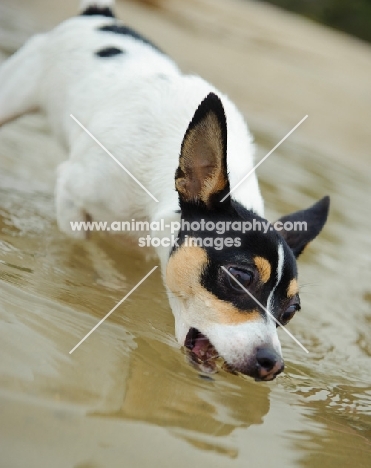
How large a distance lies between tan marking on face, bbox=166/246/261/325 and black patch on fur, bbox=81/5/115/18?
337 centimetres

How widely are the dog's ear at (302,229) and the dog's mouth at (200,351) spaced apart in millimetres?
937

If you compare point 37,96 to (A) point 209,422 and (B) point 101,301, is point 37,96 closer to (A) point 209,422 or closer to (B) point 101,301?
(B) point 101,301

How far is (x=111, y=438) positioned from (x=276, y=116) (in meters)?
12.1

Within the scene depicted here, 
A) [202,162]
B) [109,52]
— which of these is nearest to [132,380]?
[202,162]

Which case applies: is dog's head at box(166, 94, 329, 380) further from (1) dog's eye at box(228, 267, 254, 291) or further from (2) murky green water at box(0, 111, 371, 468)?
(2) murky green water at box(0, 111, 371, 468)

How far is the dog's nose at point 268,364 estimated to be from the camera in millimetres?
3518

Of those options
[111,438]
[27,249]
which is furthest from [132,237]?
[111,438]

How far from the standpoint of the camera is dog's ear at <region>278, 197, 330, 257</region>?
4524 millimetres

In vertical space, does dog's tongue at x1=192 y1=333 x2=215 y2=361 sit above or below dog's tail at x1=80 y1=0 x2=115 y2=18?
below

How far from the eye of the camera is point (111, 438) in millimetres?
2748

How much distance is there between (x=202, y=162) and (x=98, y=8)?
3222mm

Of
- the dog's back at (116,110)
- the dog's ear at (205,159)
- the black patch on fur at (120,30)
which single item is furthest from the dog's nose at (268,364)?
the black patch on fur at (120,30)

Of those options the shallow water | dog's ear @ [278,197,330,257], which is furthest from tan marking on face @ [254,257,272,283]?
dog's ear @ [278,197,330,257]

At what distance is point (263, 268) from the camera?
12.4ft
